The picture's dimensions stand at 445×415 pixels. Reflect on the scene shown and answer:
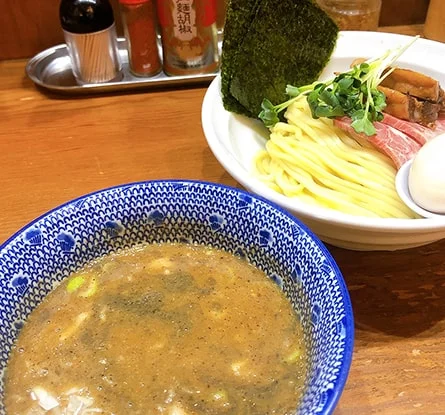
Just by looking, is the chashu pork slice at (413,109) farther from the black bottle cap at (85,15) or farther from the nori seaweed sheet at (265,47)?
the black bottle cap at (85,15)

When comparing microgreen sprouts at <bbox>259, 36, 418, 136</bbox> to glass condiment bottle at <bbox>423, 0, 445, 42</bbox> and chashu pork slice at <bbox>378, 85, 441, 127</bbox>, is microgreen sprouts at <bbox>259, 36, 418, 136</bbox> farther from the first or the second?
glass condiment bottle at <bbox>423, 0, 445, 42</bbox>

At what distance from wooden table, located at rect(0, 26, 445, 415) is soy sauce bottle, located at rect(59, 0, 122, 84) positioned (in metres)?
0.08

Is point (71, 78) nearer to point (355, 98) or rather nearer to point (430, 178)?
point (355, 98)

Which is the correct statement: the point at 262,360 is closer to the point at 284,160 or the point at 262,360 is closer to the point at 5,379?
the point at 5,379

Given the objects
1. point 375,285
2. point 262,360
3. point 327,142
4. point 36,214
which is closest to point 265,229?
point 262,360

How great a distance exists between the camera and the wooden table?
0.94 metres

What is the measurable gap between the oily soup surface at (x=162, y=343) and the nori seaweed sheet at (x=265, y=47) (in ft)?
1.58

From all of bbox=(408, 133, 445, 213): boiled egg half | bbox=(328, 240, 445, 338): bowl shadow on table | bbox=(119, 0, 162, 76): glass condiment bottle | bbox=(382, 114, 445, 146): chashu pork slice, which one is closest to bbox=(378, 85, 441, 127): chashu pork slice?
bbox=(382, 114, 445, 146): chashu pork slice

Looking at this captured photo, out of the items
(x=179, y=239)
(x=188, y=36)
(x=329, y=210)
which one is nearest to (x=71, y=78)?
(x=188, y=36)

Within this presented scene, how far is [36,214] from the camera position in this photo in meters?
1.28

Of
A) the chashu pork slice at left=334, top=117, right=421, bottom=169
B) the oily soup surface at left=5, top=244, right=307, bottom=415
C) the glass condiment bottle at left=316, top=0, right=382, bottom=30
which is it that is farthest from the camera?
the glass condiment bottle at left=316, top=0, right=382, bottom=30

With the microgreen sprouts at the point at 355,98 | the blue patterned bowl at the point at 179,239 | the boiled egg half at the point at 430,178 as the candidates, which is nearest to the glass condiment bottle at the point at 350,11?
the microgreen sprouts at the point at 355,98

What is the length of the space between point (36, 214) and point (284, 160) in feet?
1.88

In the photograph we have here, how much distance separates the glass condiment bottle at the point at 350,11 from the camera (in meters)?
1.67
